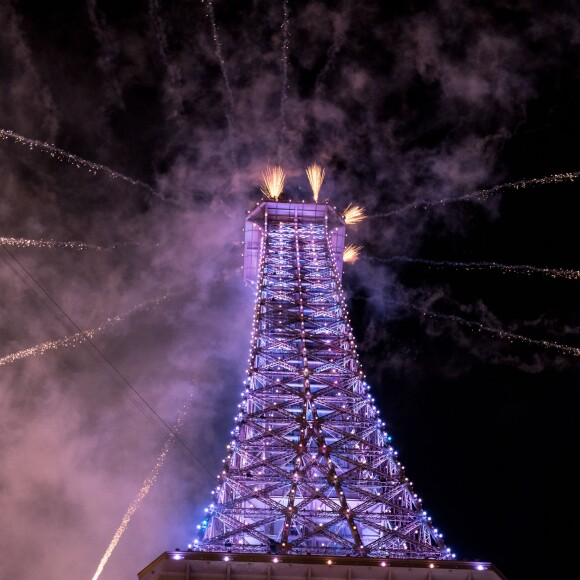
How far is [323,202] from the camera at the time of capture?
50969 mm

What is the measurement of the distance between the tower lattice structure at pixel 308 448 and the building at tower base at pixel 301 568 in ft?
6.96

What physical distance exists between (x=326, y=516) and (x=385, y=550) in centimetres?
265

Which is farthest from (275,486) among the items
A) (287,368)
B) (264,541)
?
(287,368)

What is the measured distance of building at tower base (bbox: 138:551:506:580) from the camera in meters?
18.3

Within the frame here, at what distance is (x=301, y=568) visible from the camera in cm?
1862

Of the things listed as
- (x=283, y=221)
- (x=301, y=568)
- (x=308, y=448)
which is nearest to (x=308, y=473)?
(x=308, y=448)

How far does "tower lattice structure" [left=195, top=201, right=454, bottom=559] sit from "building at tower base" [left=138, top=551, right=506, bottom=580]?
2122 mm

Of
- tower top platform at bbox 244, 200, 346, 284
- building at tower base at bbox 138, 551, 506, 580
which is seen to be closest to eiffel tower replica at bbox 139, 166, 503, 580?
building at tower base at bbox 138, 551, 506, 580

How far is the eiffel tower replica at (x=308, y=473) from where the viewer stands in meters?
18.7

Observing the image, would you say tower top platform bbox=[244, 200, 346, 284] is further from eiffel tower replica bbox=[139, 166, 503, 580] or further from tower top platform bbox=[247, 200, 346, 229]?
eiffel tower replica bbox=[139, 166, 503, 580]

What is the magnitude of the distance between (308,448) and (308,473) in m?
1.61

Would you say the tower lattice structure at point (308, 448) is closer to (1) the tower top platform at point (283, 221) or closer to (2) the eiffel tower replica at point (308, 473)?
(2) the eiffel tower replica at point (308, 473)

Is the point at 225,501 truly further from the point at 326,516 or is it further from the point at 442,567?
the point at 442,567

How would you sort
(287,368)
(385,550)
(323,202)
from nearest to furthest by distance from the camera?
(385,550), (287,368), (323,202)
